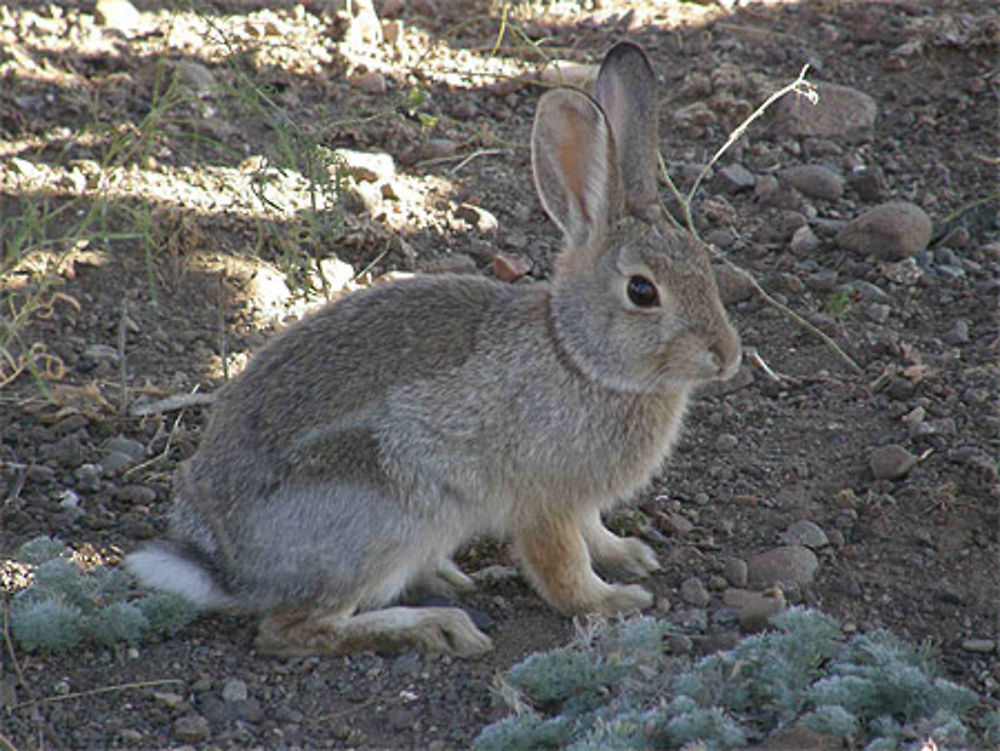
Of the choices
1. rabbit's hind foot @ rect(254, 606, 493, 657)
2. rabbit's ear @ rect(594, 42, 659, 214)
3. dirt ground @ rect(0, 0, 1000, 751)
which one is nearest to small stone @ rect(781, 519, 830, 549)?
dirt ground @ rect(0, 0, 1000, 751)

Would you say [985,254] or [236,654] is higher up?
[985,254]

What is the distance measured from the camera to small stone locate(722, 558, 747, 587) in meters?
4.91

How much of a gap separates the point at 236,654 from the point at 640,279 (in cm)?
186

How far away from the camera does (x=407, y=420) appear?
4660 mm

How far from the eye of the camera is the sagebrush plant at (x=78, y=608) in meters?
4.42

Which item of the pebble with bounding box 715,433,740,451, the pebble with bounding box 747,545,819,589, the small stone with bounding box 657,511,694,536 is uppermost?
the pebble with bounding box 715,433,740,451

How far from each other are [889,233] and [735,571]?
2.32 m

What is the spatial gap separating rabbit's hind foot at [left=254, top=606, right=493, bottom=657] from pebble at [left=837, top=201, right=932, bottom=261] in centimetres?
302

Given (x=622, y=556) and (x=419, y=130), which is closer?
(x=622, y=556)

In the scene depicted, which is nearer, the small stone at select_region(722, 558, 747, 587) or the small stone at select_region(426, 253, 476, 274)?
the small stone at select_region(722, 558, 747, 587)

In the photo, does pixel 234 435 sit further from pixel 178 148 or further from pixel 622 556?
pixel 178 148

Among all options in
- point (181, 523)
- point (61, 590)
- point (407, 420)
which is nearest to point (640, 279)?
point (407, 420)

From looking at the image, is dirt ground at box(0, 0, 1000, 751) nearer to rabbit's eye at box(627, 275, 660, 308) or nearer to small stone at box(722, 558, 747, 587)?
small stone at box(722, 558, 747, 587)

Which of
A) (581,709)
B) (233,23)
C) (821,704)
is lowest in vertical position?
(581,709)
